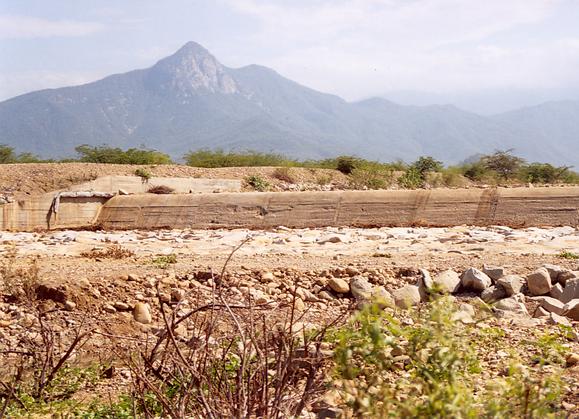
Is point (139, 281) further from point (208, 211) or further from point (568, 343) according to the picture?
point (208, 211)

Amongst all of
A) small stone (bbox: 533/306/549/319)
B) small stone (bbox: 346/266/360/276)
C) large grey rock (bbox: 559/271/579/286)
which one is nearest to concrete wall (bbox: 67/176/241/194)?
small stone (bbox: 346/266/360/276)

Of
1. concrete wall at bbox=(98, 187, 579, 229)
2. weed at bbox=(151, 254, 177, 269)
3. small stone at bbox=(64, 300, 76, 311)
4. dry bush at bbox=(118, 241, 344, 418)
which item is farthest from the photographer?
concrete wall at bbox=(98, 187, 579, 229)

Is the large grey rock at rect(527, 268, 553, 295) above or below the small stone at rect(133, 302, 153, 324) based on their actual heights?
above

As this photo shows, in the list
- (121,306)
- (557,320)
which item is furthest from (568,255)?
(121,306)

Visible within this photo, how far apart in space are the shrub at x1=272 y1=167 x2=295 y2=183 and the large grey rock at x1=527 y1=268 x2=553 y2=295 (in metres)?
15.5

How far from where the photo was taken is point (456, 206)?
15820 mm

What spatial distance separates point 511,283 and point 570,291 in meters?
0.67

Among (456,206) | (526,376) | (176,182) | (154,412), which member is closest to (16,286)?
(154,412)

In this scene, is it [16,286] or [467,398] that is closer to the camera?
[467,398]

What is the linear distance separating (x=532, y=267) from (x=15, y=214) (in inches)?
522

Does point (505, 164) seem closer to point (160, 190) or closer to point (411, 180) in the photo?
point (411, 180)

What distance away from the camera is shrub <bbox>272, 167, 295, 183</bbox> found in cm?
2364

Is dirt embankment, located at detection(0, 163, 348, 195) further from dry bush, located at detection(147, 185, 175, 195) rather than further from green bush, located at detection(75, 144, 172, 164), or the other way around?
green bush, located at detection(75, 144, 172, 164)

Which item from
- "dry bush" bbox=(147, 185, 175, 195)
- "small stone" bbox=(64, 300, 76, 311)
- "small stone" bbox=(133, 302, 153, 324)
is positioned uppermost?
"dry bush" bbox=(147, 185, 175, 195)
